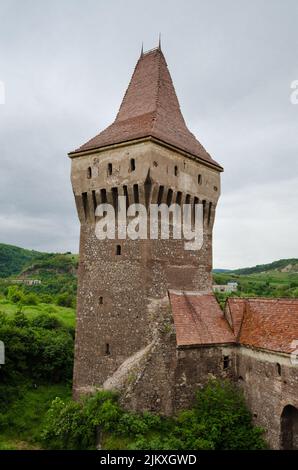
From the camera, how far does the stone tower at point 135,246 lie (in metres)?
16.6

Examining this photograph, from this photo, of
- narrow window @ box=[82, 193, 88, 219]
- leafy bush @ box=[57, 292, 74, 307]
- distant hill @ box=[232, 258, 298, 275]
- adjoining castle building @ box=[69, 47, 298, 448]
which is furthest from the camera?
distant hill @ box=[232, 258, 298, 275]

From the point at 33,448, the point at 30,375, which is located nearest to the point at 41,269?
the point at 30,375

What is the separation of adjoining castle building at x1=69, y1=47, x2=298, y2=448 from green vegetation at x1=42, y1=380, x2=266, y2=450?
1.59 ft

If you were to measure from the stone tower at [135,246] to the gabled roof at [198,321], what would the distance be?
1.66 ft

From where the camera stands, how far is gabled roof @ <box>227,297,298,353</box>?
49.3 feet

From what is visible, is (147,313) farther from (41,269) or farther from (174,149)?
(41,269)

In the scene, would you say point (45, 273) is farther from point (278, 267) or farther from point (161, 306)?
point (161, 306)

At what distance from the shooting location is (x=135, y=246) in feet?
56.5

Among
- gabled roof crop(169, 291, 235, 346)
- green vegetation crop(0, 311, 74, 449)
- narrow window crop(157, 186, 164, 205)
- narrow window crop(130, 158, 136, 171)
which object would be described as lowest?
green vegetation crop(0, 311, 74, 449)

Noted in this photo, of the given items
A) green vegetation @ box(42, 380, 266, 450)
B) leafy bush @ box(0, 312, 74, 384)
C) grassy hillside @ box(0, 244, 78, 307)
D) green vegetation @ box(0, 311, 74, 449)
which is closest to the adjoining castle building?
green vegetation @ box(42, 380, 266, 450)

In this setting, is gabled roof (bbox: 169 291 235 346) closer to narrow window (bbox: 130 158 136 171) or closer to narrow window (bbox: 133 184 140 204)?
narrow window (bbox: 133 184 140 204)

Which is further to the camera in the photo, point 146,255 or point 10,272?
point 10,272
